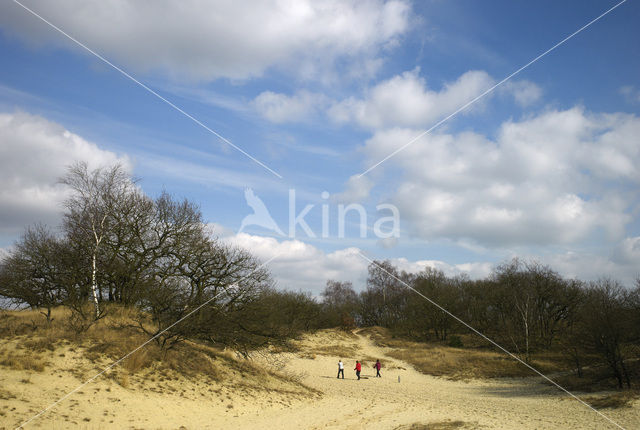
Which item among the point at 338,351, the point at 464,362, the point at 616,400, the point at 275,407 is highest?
the point at 616,400

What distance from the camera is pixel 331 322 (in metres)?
65.8

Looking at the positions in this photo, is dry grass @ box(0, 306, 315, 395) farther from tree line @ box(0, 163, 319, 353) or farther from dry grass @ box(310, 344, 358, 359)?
dry grass @ box(310, 344, 358, 359)

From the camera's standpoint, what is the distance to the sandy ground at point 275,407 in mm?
12368

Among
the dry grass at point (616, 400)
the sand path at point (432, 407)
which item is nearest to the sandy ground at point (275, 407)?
the sand path at point (432, 407)

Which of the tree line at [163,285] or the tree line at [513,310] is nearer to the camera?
the tree line at [163,285]

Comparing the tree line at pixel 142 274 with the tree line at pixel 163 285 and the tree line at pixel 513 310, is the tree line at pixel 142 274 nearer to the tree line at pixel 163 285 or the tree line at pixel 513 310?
the tree line at pixel 163 285

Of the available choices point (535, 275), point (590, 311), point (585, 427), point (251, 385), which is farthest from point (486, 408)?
point (535, 275)

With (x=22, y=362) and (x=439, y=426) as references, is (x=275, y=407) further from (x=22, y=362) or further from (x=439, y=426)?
(x=22, y=362)

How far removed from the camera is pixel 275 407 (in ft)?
61.6

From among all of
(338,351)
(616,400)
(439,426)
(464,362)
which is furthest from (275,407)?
(338,351)

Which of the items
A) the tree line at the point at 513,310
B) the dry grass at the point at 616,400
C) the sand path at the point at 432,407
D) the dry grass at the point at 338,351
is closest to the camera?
the sand path at the point at 432,407

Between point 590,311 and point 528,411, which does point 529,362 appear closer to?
point 590,311

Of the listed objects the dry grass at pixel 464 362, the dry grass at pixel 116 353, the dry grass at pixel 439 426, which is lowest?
the dry grass at pixel 464 362

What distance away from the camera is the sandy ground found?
12.4 metres
